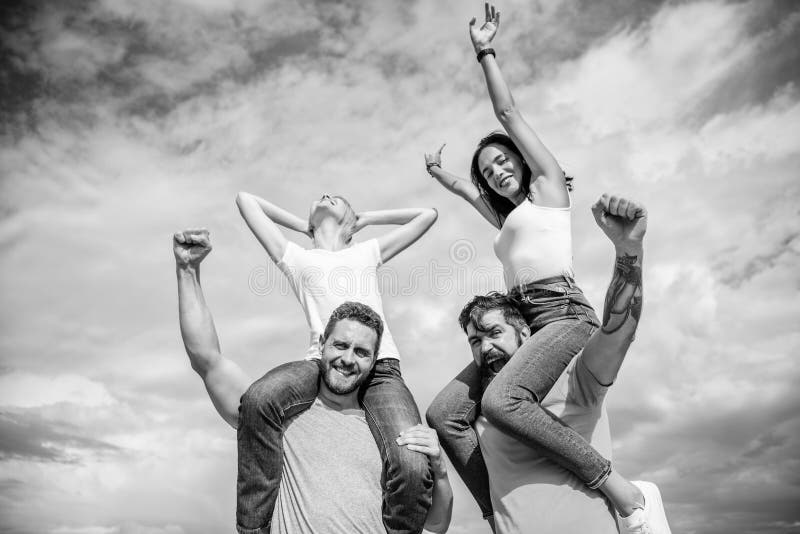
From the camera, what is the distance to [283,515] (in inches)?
169

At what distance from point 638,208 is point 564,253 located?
1.35 metres

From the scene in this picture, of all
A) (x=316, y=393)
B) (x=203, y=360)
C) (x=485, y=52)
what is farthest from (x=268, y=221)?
(x=485, y=52)

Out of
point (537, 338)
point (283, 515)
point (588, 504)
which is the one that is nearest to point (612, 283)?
point (537, 338)

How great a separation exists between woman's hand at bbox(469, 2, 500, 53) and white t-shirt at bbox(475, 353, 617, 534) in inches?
122

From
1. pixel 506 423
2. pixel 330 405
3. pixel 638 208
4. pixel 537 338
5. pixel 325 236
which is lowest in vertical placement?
pixel 506 423

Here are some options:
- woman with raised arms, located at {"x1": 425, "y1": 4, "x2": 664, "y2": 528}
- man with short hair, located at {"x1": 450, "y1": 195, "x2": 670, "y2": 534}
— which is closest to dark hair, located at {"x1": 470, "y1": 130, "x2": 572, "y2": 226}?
woman with raised arms, located at {"x1": 425, "y1": 4, "x2": 664, "y2": 528}

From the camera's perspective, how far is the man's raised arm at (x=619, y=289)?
393cm

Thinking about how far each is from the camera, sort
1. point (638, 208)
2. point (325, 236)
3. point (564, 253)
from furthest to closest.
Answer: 1. point (325, 236)
2. point (564, 253)
3. point (638, 208)

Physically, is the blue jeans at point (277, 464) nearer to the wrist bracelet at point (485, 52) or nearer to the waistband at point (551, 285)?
the waistband at point (551, 285)

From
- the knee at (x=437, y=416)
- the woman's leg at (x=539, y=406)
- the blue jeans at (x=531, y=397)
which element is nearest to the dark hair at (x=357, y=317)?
the knee at (x=437, y=416)

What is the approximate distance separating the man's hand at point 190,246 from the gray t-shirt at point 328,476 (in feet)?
5.05

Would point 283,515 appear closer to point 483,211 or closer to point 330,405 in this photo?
point 330,405

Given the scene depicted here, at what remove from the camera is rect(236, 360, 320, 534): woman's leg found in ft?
14.0

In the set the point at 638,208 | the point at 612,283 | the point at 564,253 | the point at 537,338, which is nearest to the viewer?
the point at 638,208
